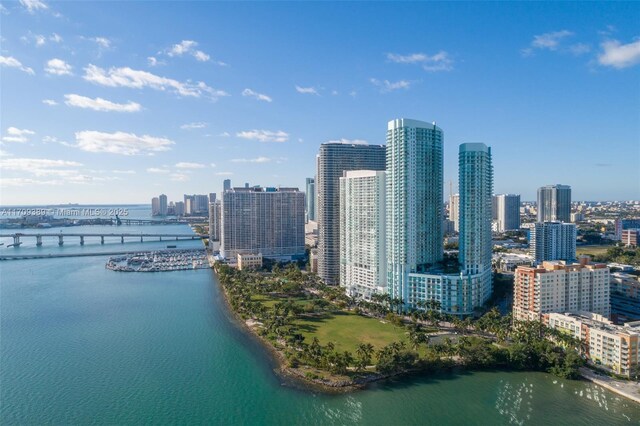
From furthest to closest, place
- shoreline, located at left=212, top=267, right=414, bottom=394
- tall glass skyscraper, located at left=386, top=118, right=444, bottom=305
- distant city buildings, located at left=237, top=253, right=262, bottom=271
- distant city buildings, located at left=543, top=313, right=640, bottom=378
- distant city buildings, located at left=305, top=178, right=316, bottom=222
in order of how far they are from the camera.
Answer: distant city buildings, located at left=305, top=178, right=316, bottom=222 → distant city buildings, located at left=237, top=253, right=262, bottom=271 → tall glass skyscraper, located at left=386, top=118, right=444, bottom=305 → distant city buildings, located at left=543, top=313, right=640, bottom=378 → shoreline, located at left=212, top=267, right=414, bottom=394

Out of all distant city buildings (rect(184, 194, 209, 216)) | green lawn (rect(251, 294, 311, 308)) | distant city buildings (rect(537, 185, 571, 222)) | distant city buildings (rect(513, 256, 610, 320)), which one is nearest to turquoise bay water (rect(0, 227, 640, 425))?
green lawn (rect(251, 294, 311, 308))

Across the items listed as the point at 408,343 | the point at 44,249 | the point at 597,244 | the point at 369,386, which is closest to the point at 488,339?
the point at 408,343

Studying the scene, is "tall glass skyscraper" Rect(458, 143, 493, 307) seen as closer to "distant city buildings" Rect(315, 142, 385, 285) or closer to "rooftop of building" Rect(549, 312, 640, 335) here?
"rooftop of building" Rect(549, 312, 640, 335)

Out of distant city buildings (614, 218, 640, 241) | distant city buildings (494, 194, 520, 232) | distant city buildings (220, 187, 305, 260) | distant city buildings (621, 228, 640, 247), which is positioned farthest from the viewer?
distant city buildings (494, 194, 520, 232)

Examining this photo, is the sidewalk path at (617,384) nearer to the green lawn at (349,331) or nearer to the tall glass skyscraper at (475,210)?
the green lawn at (349,331)

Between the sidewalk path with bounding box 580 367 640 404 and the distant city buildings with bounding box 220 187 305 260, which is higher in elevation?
the distant city buildings with bounding box 220 187 305 260

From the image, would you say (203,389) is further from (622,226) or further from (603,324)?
(622,226)

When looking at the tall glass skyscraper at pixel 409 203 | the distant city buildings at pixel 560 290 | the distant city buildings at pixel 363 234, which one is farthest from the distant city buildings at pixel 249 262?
the distant city buildings at pixel 560 290
